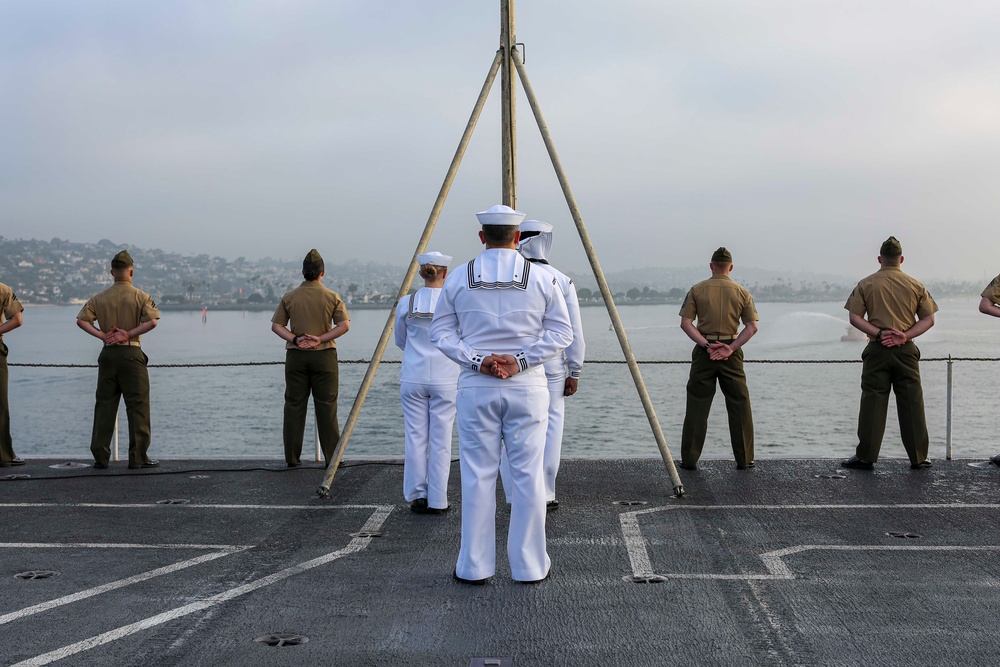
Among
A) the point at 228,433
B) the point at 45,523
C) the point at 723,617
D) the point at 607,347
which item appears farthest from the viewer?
the point at 607,347

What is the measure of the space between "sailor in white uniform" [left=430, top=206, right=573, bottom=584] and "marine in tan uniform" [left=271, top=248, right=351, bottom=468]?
13.3 feet

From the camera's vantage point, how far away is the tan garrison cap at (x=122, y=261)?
9.62 m

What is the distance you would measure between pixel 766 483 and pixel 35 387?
292ft

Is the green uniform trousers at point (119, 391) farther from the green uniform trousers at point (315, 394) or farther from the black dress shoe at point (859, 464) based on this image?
the black dress shoe at point (859, 464)

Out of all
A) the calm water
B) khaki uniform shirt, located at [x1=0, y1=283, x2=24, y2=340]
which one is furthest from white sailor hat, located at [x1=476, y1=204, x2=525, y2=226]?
the calm water

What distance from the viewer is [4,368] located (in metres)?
10.1

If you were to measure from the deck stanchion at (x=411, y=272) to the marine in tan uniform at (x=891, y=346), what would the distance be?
3.76m

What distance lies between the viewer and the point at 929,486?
811 cm

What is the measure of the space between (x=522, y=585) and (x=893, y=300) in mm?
5424

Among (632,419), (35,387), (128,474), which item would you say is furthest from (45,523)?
(35,387)

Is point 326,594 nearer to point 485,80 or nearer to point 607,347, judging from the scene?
point 485,80

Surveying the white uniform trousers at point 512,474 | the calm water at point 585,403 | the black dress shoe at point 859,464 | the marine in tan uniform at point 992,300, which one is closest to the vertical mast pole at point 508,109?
the white uniform trousers at point 512,474

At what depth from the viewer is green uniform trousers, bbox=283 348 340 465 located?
9.40 m

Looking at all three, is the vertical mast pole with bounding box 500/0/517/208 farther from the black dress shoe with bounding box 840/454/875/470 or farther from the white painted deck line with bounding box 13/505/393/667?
the black dress shoe with bounding box 840/454/875/470
